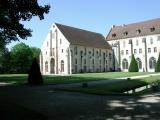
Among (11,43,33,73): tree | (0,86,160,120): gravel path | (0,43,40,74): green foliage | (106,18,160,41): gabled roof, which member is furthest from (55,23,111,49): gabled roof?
(0,86,160,120): gravel path

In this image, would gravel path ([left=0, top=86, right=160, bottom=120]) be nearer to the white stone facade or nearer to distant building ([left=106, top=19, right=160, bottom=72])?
the white stone facade

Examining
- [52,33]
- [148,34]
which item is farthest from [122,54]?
[52,33]

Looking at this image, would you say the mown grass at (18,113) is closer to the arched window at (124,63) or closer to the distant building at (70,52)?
the distant building at (70,52)

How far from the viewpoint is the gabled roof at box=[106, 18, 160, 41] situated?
3002 inches

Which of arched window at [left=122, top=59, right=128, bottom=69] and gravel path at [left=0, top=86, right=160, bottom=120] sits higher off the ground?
arched window at [left=122, top=59, right=128, bottom=69]

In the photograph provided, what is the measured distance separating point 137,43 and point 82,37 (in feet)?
52.3

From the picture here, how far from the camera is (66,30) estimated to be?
7156cm

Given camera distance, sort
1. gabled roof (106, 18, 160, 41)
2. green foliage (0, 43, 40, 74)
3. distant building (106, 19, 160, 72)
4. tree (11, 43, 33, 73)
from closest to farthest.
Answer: distant building (106, 19, 160, 72), gabled roof (106, 18, 160, 41), green foliage (0, 43, 40, 74), tree (11, 43, 33, 73)

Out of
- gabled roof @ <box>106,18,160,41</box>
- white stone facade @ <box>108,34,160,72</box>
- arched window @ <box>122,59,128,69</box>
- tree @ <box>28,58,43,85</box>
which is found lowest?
tree @ <box>28,58,43,85</box>

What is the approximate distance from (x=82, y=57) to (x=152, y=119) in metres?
61.4

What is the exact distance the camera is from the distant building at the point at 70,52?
68.7 meters

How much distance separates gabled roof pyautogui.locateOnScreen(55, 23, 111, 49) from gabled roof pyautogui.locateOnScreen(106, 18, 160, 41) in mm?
4203

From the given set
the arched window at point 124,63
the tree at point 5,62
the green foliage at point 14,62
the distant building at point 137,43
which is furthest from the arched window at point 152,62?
Result: the tree at point 5,62

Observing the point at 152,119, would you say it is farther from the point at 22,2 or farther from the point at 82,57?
the point at 82,57
